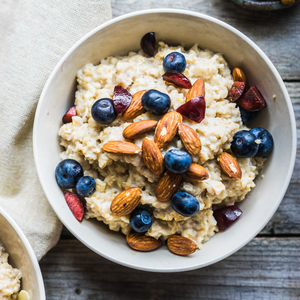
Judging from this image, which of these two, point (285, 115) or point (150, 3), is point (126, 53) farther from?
point (285, 115)

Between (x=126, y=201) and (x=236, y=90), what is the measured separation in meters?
0.78

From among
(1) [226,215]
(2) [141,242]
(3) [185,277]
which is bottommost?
(3) [185,277]

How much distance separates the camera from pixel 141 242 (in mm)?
1519

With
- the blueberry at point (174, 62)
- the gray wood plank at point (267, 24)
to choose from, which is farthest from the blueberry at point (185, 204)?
the gray wood plank at point (267, 24)

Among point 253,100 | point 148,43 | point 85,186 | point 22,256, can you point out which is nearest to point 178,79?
point 148,43

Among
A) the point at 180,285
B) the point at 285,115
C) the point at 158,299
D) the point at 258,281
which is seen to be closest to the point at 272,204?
the point at 285,115

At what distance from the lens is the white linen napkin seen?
167cm

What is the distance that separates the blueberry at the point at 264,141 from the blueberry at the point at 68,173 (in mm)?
886

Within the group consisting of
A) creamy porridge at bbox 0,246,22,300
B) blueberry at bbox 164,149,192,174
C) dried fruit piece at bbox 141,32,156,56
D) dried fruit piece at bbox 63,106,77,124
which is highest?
dried fruit piece at bbox 141,32,156,56

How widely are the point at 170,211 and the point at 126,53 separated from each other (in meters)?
0.89

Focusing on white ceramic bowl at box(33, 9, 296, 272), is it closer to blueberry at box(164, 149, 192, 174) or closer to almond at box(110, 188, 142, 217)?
almond at box(110, 188, 142, 217)

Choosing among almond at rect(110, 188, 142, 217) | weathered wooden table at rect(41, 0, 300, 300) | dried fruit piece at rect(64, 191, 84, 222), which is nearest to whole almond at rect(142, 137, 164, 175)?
almond at rect(110, 188, 142, 217)

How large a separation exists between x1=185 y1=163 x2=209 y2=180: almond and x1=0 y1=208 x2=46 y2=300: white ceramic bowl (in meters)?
0.83

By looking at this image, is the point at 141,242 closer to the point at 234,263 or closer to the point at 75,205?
the point at 75,205
